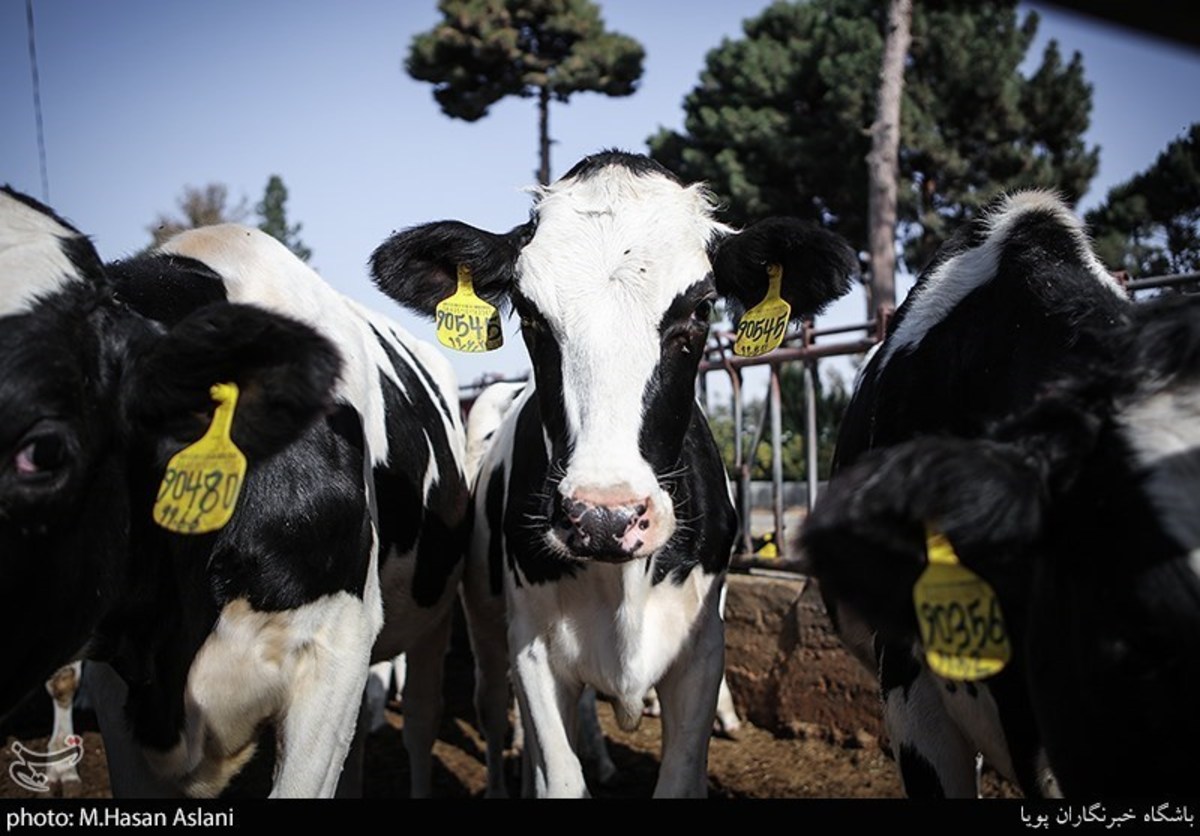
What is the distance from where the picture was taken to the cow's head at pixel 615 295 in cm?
286

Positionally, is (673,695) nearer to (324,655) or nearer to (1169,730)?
(324,655)

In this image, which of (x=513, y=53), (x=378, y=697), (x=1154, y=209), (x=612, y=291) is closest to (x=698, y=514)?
(x=612, y=291)

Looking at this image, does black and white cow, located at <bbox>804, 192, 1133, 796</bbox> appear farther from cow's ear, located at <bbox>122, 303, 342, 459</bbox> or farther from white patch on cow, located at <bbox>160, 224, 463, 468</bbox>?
white patch on cow, located at <bbox>160, 224, 463, 468</bbox>

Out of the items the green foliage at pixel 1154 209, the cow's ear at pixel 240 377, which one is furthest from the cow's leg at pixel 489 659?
the green foliage at pixel 1154 209

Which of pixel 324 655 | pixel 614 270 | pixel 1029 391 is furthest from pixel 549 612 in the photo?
pixel 1029 391

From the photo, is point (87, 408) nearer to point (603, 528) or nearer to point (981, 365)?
point (603, 528)

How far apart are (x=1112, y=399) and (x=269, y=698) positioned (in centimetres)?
230

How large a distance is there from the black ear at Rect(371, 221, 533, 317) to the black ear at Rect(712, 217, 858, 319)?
74 centimetres

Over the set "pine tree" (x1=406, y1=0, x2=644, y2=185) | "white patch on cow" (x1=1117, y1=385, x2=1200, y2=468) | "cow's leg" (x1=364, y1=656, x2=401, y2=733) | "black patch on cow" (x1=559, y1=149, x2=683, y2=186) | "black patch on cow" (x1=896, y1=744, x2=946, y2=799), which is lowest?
"cow's leg" (x1=364, y1=656, x2=401, y2=733)

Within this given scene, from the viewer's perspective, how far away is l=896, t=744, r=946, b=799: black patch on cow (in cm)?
278

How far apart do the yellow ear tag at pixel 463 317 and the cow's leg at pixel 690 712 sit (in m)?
1.34

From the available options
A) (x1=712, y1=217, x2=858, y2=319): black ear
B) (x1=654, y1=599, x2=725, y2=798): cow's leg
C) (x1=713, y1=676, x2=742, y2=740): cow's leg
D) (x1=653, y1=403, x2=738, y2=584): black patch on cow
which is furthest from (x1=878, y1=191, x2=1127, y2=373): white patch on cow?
(x1=713, y1=676, x2=742, y2=740): cow's leg

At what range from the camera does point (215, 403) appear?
2422mm

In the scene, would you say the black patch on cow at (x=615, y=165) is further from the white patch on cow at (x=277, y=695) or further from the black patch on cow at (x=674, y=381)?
the white patch on cow at (x=277, y=695)
